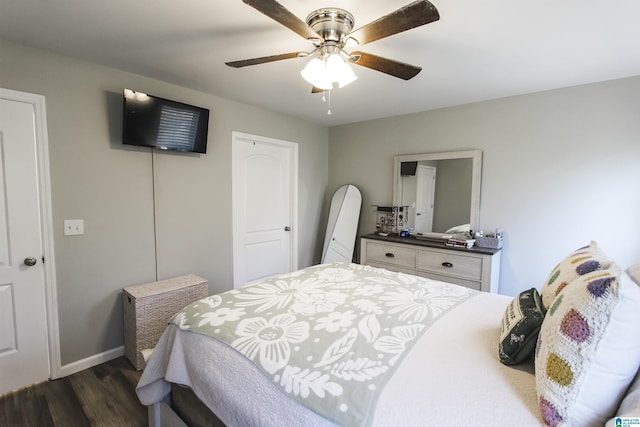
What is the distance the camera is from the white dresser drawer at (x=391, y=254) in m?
3.09

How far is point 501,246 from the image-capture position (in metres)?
2.85

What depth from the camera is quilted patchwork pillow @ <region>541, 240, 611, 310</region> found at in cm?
106

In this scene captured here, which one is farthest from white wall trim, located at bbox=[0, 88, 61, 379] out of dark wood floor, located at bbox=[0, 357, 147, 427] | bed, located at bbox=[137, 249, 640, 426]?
bed, located at bbox=[137, 249, 640, 426]

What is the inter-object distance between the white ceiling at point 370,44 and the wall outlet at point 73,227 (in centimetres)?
118

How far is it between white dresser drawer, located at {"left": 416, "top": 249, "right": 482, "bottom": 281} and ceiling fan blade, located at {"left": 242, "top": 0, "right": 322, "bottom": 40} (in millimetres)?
2303

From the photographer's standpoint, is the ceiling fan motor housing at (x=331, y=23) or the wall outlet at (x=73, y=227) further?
the wall outlet at (x=73, y=227)

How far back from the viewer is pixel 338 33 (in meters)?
1.50

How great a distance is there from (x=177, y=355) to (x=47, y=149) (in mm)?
1788

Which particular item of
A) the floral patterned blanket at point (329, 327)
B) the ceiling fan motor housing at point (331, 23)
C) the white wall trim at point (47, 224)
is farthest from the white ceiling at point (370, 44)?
the floral patterned blanket at point (329, 327)

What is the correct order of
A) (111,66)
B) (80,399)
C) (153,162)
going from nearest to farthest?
(80,399), (111,66), (153,162)

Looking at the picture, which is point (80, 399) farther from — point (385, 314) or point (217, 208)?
point (385, 314)

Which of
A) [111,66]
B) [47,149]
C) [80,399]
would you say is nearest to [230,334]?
[80,399]

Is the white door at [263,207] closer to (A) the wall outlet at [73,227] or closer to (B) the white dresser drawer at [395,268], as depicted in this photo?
(B) the white dresser drawer at [395,268]

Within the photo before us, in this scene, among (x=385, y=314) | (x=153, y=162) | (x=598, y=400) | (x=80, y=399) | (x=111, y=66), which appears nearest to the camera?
(x=598, y=400)
